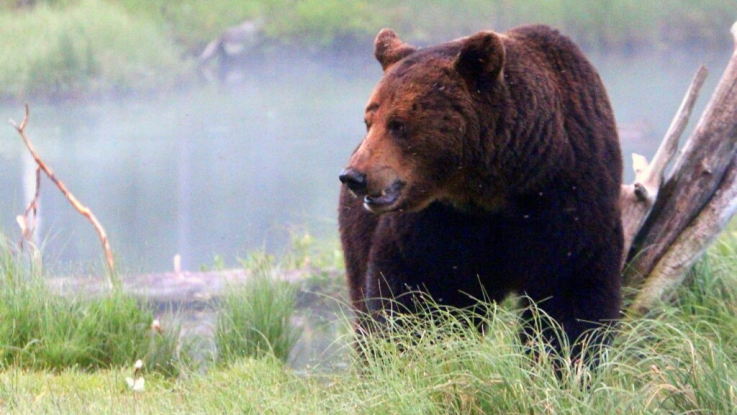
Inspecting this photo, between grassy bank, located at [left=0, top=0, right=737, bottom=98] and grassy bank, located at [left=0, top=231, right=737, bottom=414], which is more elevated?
grassy bank, located at [left=0, top=0, right=737, bottom=98]

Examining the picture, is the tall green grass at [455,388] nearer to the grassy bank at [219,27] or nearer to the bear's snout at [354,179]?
the bear's snout at [354,179]

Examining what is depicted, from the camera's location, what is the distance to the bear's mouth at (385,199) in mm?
3186

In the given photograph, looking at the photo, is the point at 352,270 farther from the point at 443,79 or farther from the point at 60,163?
the point at 60,163

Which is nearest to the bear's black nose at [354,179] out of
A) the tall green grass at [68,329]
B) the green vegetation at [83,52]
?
the tall green grass at [68,329]

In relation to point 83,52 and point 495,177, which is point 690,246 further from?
point 83,52

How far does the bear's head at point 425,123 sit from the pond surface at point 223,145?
5.78 metres

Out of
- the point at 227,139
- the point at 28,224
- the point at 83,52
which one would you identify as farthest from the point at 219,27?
the point at 28,224

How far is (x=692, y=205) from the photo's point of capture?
15.6 feet

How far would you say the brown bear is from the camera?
10.7ft

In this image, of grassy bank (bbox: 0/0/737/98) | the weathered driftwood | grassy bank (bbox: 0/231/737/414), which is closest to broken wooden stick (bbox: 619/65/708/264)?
the weathered driftwood

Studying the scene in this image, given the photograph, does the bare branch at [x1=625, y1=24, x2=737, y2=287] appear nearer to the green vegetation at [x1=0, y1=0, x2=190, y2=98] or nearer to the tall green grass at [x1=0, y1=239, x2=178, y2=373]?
the tall green grass at [x1=0, y1=239, x2=178, y2=373]

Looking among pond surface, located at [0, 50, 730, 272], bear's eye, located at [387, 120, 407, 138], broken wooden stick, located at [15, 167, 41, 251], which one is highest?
bear's eye, located at [387, 120, 407, 138]

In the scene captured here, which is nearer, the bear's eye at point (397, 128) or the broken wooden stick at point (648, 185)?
the bear's eye at point (397, 128)

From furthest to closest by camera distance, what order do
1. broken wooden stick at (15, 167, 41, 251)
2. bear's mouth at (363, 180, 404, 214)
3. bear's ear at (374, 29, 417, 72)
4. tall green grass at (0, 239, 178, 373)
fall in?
1. broken wooden stick at (15, 167, 41, 251)
2. tall green grass at (0, 239, 178, 373)
3. bear's ear at (374, 29, 417, 72)
4. bear's mouth at (363, 180, 404, 214)
